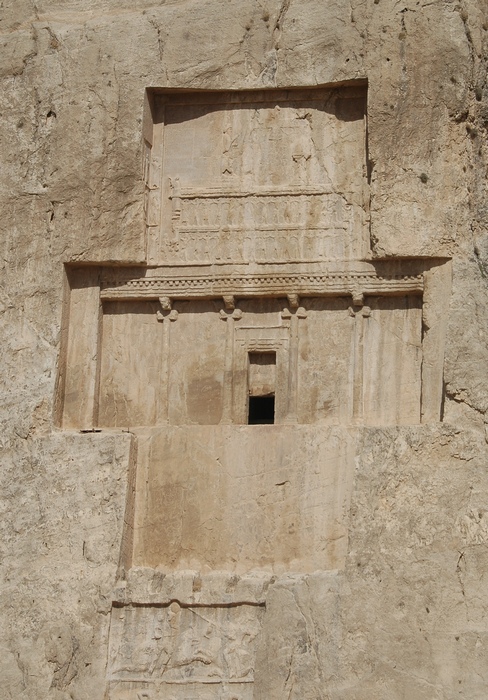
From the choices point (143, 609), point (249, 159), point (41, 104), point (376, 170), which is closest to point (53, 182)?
point (41, 104)

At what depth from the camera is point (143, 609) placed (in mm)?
13148

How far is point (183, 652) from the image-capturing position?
13.0 metres

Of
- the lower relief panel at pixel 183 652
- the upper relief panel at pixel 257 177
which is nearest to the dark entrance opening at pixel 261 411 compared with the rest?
the upper relief panel at pixel 257 177

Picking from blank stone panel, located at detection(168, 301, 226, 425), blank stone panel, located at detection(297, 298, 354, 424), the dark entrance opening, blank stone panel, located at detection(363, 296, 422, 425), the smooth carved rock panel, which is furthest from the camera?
the dark entrance opening

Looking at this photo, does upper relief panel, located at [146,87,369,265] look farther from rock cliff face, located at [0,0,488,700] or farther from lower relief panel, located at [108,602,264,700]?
lower relief panel, located at [108,602,264,700]

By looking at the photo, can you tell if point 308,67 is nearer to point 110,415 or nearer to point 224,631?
point 110,415

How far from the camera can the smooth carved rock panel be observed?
43.6 ft

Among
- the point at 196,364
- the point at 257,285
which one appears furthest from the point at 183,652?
the point at 257,285

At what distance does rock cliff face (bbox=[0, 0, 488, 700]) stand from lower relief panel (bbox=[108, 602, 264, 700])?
0.02 metres

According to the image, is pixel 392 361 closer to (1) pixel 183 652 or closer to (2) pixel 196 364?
(2) pixel 196 364

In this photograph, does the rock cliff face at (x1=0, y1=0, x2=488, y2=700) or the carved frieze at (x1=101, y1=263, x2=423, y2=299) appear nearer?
the rock cliff face at (x1=0, y1=0, x2=488, y2=700)

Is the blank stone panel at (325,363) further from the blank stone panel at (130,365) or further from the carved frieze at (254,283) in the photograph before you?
the blank stone panel at (130,365)

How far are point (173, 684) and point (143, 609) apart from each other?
64 centimetres

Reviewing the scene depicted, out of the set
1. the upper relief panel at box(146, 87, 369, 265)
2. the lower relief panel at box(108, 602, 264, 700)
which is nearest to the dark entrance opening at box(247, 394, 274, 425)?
the upper relief panel at box(146, 87, 369, 265)
